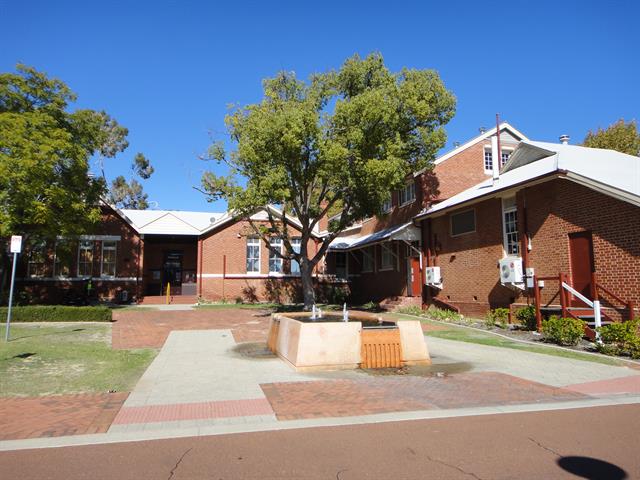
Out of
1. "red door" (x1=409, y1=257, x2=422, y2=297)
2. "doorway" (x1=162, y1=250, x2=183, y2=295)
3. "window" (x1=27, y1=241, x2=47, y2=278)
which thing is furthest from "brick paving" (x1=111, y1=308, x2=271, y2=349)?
"doorway" (x1=162, y1=250, x2=183, y2=295)

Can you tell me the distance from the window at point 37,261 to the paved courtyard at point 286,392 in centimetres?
1882

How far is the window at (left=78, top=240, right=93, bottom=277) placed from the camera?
28.7 m

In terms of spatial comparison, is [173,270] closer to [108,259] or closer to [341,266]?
[108,259]

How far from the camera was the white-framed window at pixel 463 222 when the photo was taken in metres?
20.7

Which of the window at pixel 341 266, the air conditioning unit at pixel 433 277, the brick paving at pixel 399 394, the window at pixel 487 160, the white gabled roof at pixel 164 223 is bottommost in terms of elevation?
the brick paving at pixel 399 394

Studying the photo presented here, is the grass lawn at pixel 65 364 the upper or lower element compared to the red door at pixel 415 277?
lower

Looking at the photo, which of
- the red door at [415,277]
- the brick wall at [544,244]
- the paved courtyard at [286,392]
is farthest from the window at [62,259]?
the brick wall at [544,244]

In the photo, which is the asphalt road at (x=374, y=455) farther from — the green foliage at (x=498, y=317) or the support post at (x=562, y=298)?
the green foliage at (x=498, y=317)

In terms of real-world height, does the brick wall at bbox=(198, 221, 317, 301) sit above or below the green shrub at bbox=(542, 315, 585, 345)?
above

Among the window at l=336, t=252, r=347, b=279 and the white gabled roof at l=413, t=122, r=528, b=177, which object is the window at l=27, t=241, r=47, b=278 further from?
the white gabled roof at l=413, t=122, r=528, b=177

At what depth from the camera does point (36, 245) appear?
88.7 ft

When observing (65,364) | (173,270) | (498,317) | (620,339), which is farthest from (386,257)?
(65,364)

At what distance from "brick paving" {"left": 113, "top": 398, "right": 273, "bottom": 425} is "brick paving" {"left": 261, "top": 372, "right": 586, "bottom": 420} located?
0.30 m

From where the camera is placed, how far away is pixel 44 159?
20.9 m
